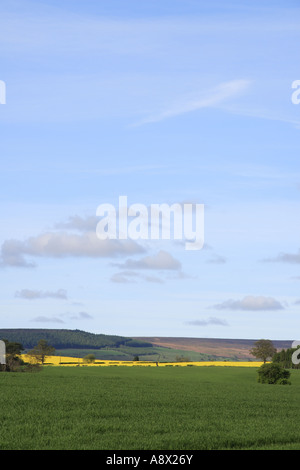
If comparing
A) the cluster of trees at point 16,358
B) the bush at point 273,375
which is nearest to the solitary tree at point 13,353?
the cluster of trees at point 16,358

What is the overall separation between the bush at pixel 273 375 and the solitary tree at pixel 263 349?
6363 cm

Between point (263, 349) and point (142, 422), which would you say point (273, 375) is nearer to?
point (263, 349)

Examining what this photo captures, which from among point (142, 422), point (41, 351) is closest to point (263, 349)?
point (41, 351)

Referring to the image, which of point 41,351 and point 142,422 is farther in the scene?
point 41,351

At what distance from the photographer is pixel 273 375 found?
102438mm

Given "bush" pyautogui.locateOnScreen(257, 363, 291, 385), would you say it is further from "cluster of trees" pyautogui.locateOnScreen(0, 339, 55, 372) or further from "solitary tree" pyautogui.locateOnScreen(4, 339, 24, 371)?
"solitary tree" pyautogui.locateOnScreen(4, 339, 24, 371)

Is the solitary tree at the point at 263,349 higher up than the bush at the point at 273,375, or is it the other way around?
the solitary tree at the point at 263,349

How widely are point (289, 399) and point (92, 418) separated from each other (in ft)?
101

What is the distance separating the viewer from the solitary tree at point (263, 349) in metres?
168

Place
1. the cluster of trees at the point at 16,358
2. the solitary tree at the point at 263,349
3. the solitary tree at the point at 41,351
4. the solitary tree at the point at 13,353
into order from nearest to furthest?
the cluster of trees at the point at 16,358
the solitary tree at the point at 13,353
the solitary tree at the point at 41,351
the solitary tree at the point at 263,349

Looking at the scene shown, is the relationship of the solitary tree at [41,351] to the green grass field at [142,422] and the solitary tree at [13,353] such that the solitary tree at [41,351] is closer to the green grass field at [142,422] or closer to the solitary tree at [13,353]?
the solitary tree at [13,353]

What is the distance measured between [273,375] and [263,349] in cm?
6649
